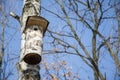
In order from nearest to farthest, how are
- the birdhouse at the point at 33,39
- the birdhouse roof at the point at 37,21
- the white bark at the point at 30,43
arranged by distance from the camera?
the white bark at the point at 30,43 → the birdhouse at the point at 33,39 → the birdhouse roof at the point at 37,21

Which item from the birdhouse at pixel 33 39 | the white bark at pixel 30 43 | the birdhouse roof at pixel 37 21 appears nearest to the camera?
the white bark at pixel 30 43

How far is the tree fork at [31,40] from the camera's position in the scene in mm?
2844

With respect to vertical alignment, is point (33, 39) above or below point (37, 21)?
below

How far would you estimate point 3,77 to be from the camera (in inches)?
198

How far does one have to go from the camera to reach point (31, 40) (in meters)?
3.11

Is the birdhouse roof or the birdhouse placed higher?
the birdhouse roof

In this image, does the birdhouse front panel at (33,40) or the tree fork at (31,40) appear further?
the birdhouse front panel at (33,40)

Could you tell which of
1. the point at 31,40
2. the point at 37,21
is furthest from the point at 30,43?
the point at 37,21

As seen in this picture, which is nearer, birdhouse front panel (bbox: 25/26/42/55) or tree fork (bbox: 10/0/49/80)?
tree fork (bbox: 10/0/49/80)

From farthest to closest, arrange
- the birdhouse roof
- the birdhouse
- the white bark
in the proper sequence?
1. the birdhouse roof
2. the birdhouse
3. the white bark

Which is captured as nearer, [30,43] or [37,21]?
[30,43]

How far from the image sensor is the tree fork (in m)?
2.84

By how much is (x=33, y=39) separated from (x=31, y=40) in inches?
1.1

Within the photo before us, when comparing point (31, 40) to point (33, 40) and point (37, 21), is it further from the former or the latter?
point (37, 21)
